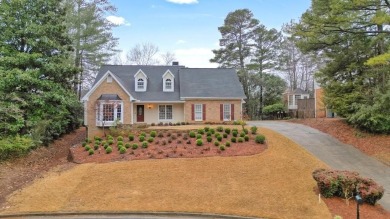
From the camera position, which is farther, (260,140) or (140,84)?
(140,84)

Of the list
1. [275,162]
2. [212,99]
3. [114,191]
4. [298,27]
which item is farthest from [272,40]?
[114,191]

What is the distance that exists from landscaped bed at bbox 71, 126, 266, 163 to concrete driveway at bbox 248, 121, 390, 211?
11.4 ft

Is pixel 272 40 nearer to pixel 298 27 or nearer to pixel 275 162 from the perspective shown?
pixel 298 27

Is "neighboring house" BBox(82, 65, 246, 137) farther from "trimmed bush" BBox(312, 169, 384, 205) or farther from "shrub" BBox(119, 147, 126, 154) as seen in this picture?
"trimmed bush" BBox(312, 169, 384, 205)

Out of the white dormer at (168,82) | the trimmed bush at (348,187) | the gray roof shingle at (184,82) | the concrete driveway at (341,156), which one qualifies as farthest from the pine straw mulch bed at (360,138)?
the white dormer at (168,82)

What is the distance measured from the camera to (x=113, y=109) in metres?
23.5

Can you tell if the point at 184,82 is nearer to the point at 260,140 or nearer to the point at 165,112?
the point at 165,112

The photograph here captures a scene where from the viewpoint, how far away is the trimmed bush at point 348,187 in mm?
11148

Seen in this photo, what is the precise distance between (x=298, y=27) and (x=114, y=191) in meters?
14.7

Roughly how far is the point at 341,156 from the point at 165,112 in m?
15.0

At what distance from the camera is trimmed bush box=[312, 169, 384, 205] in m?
11.1

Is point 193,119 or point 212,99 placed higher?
point 212,99

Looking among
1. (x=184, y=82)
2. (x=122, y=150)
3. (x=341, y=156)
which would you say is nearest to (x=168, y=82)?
(x=184, y=82)

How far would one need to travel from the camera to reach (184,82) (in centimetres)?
2812
